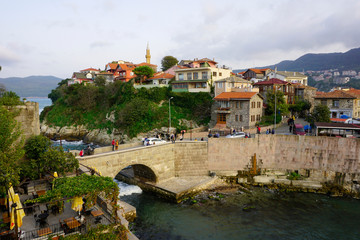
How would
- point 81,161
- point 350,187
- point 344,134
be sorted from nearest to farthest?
point 81,161 < point 350,187 < point 344,134

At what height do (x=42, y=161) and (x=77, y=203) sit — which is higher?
(x=42, y=161)

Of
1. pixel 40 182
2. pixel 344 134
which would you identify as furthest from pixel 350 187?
pixel 40 182

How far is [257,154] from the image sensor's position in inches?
1192

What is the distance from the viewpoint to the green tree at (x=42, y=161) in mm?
16109

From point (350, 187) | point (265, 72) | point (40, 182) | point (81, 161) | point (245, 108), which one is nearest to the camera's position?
point (40, 182)

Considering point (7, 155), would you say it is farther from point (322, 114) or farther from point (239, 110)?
point (322, 114)

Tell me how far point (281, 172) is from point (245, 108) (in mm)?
13633

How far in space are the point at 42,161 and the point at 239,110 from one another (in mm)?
32233

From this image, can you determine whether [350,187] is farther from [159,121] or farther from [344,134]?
[159,121]

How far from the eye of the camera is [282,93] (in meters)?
45.9

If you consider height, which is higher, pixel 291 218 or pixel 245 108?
pixel 245 108

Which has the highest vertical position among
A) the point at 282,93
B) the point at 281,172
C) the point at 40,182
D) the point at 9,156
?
the point at 282,93

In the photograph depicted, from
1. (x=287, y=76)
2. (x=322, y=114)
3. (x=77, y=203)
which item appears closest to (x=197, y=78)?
(x=322, y=114)

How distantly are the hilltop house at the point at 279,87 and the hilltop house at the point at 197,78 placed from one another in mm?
9383
